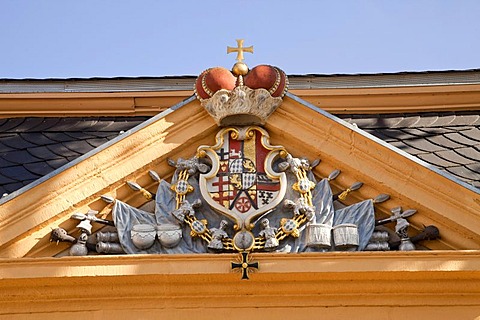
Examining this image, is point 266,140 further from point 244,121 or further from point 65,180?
point 65,180

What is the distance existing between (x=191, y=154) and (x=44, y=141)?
1.64 meters

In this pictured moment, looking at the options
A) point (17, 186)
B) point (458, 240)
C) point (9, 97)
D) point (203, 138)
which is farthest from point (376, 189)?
point (9, 97)

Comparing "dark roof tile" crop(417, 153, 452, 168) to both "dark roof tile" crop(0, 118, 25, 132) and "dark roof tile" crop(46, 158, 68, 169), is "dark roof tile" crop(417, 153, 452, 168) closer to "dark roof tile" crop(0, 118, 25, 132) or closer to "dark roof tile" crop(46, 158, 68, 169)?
"dark roof tile" crop(46, 158, 68, 169)

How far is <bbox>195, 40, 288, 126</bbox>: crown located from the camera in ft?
27.8

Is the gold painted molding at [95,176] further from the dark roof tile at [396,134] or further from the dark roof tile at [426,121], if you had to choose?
the dark roof tile at [426,121]

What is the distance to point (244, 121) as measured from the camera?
28.1ft

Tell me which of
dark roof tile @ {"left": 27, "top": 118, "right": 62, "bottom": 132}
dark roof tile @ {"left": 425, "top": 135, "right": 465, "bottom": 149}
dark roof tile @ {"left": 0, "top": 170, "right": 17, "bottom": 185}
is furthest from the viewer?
dark roof tile @ {"left": 27, "top": 118, "right": 62, "bottom": 132}

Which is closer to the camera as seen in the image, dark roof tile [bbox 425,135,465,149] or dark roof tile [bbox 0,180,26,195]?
dark roof tile [bbox 0,180,26,195]

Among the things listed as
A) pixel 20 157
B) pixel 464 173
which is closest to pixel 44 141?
pixel 20 157

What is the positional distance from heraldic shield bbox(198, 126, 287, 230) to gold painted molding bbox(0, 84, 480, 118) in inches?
58.5

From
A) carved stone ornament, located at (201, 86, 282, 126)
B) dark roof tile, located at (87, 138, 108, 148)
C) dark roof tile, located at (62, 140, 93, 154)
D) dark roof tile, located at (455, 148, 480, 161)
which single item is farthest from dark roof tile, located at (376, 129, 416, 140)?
dark roof tile, located at (62, 140, 93, 154)

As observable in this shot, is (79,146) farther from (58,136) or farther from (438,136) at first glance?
(438,136)

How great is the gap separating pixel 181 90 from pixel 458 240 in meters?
3.09

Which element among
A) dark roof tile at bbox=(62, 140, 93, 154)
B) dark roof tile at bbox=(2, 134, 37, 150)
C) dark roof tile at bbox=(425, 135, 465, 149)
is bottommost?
dark roof tile at bbox=(425, 135, 465, 149)
